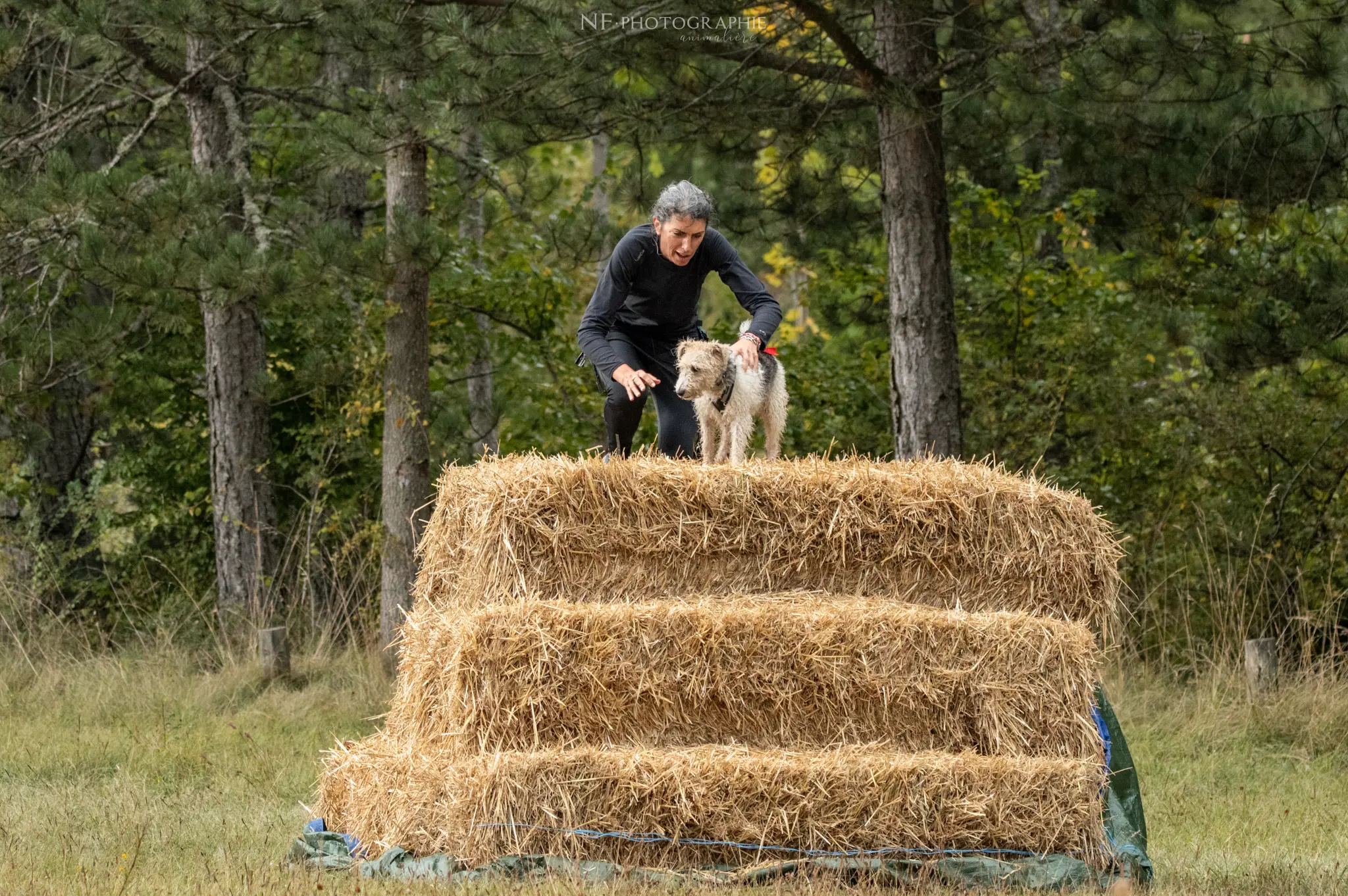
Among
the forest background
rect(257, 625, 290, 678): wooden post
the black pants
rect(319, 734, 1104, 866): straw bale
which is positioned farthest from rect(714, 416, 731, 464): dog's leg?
rect(257, 625, 290, 678): wooden post

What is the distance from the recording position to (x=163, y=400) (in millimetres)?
13273

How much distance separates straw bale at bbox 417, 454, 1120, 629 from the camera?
5.66 meters

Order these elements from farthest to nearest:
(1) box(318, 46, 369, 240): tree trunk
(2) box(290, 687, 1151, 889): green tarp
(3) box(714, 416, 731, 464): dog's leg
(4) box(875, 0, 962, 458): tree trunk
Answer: (1) box(318, 46, 369, 240): tree trunk, (4) box(875, 0, 962, 458): tree trunk, (3) box(714, 416, 731, 464): dog's leg, (2) box(290, 687, 1151, 889): green tarp

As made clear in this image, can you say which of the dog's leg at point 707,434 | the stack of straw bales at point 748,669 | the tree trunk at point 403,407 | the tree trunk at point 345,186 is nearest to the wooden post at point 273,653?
the tree trunk at point 403,407

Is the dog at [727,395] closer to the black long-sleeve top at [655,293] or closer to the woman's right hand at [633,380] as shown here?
the black long-sleeve top at [655,293]

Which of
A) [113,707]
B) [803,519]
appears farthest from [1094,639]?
[113,707]

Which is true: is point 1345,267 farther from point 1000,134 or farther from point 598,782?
point 598,782

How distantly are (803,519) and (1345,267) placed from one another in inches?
250

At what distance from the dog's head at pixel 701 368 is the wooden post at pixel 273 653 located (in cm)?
497

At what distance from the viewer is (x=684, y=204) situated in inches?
254

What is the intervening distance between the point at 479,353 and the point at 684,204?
7.80 meters

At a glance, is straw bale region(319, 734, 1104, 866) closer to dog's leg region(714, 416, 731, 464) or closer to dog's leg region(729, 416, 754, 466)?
dog's leg region(729, 416, 754, 466)

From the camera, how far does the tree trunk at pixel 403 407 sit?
1048cm

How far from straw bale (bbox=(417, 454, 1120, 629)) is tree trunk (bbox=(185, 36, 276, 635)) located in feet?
21.6
